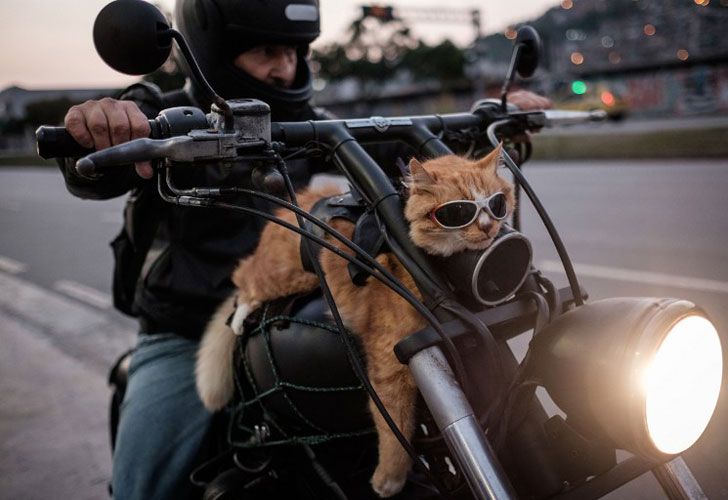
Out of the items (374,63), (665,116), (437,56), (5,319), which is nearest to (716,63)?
(665,116)

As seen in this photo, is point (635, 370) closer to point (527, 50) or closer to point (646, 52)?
point (527, 50)

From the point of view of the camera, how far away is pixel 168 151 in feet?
3.34

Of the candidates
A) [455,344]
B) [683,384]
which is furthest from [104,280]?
[683,384]

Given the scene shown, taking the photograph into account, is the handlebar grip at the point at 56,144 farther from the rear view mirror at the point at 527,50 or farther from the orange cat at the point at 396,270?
the rear view mirror at the point at 527,50

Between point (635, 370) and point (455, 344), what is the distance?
0.30 meters

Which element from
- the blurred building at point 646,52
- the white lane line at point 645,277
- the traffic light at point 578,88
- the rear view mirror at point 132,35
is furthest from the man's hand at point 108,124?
the blurred building at point 646,52

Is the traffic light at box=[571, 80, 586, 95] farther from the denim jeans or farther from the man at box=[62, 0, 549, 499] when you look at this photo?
the denim jeans

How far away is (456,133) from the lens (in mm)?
1694

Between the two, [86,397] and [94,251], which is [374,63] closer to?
[94,251]

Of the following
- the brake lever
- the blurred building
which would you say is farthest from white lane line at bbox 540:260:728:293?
the blurred building

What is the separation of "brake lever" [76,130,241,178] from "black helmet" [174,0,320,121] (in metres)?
0.65

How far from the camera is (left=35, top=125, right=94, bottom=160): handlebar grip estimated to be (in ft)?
3.54

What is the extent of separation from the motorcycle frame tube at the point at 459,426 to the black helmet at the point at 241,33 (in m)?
1.11

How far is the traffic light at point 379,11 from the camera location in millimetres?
20406
